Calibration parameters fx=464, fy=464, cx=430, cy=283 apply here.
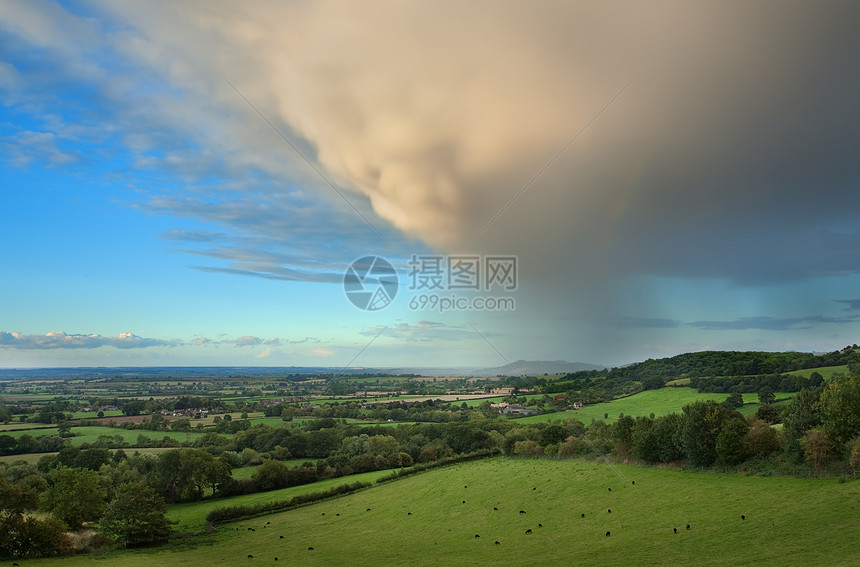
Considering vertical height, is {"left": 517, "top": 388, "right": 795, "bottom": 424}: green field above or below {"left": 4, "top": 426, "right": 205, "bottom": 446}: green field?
above

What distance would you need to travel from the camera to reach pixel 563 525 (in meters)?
35.4

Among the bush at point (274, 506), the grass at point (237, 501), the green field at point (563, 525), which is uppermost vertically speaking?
the green field at point (563, 525)

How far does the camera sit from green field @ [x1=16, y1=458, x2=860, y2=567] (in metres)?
24.4

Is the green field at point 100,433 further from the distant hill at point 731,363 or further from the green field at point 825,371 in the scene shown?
the green field at point 825,371

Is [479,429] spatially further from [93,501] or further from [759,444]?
[93,501]

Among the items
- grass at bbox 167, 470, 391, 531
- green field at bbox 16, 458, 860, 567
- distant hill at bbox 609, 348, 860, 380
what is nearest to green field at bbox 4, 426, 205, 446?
grass at bbox 167, 470, 391, 531

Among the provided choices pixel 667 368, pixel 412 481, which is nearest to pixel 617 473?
pixel 412 481

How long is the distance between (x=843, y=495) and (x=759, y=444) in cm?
1388

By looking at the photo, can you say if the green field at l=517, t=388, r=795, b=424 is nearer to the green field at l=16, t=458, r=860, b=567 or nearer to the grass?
the green field at l=16, t=458, r=860, b=567

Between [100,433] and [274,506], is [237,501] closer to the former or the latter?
[274,506]

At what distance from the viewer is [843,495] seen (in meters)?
28.5

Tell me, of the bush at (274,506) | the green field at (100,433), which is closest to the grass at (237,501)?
the bush at (274,506)

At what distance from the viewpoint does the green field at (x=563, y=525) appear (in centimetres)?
2444

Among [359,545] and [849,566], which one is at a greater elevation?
[849,566]
